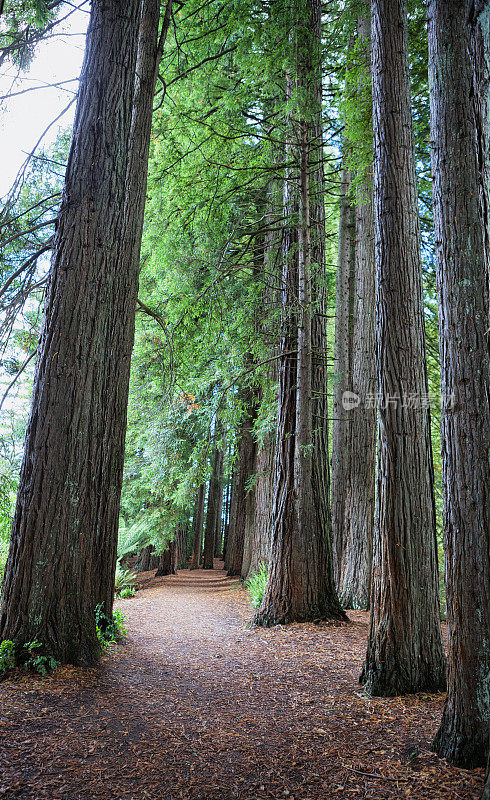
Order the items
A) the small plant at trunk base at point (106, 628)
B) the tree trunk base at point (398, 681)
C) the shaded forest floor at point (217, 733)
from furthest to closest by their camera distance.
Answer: the small plant at trunk base at point (106, 628) → the tree trunk base at point (398, 681) → the shaded forest floor at point (217, 733)

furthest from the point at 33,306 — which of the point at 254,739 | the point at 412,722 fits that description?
the point at 412,722

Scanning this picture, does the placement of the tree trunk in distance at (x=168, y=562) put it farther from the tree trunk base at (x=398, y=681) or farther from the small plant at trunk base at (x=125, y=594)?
the tree trunk base at (x=398, y=681)

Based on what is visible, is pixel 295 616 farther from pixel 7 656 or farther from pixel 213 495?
pixel 213 495

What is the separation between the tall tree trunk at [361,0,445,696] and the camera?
13.5 ft

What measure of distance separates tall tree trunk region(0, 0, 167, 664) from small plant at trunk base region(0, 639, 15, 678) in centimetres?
8

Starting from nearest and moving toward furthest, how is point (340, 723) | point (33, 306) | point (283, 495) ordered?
point (340, 723)
point (33, 306)
point (283, 495)

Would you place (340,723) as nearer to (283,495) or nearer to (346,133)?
(283,495)

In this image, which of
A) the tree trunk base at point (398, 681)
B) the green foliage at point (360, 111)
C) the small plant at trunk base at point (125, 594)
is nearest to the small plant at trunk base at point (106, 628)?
the tree trunk base at point (398, 681)

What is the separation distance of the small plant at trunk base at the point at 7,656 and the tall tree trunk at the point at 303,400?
3.83 m

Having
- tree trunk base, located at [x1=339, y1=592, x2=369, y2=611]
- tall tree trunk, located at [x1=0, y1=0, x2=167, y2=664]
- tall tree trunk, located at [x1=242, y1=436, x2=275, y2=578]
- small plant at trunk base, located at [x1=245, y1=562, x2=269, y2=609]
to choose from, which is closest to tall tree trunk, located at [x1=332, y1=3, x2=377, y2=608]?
tree trunk base, located at [x1=339, y1=592, x2=369, y2=611]

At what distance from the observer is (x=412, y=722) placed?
3463mm

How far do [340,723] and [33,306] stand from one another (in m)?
5.35

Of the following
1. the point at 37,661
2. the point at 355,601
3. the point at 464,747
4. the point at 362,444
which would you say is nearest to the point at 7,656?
the point at 37,661

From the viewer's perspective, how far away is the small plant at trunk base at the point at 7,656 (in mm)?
3723
